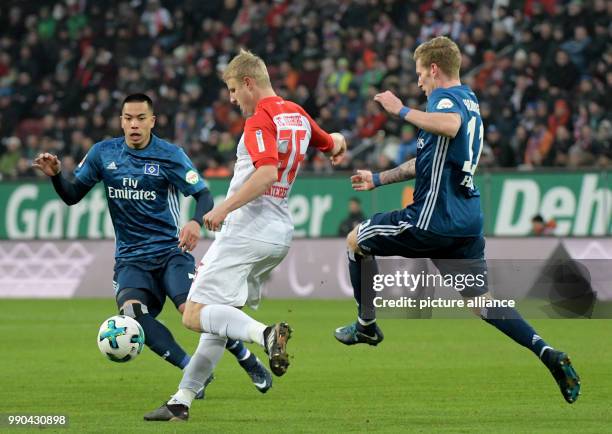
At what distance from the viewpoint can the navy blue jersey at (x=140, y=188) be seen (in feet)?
30.5

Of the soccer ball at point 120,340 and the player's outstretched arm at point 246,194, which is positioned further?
the soccer ball at point 120,340

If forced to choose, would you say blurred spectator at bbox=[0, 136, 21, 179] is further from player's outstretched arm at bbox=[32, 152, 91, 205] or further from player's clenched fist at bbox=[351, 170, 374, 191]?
player's clenched fist at bbox=[351, 170, 374, 191]

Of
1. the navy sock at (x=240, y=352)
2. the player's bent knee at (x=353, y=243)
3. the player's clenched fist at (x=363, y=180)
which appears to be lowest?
the navy sock at (x=240, y=352)

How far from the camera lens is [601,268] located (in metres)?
16.0

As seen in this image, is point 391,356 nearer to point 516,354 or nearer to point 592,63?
point 516,354

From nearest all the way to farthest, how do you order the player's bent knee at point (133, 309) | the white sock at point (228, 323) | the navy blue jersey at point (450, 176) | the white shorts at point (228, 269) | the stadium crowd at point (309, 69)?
the white sock at point (228, 323) < the white shorts at point (228, 269) < the navy blue jersey at point (450, 176) < the player's bent knee at point (133, 309) < the stadium crowd at point (309, 69)

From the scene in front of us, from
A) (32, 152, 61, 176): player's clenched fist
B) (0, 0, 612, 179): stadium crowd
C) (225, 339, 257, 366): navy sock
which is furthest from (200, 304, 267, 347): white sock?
(0, 0, 612, 179): stadium crowd

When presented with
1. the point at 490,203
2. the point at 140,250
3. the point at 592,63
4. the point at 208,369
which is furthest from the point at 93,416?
the point at 592,63

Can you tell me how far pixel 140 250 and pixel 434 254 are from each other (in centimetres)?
225

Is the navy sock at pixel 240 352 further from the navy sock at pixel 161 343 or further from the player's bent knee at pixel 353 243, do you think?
the player's bent knee at pixel 353 243

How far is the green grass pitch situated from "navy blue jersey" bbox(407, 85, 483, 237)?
1218 millimetres

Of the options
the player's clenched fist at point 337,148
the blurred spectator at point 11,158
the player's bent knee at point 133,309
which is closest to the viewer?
the player's clenched fist at point 337,148

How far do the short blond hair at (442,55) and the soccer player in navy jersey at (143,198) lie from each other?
76.8 inches

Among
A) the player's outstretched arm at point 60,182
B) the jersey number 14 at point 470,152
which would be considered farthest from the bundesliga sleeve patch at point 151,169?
the jersey number 14 at point 470,152
